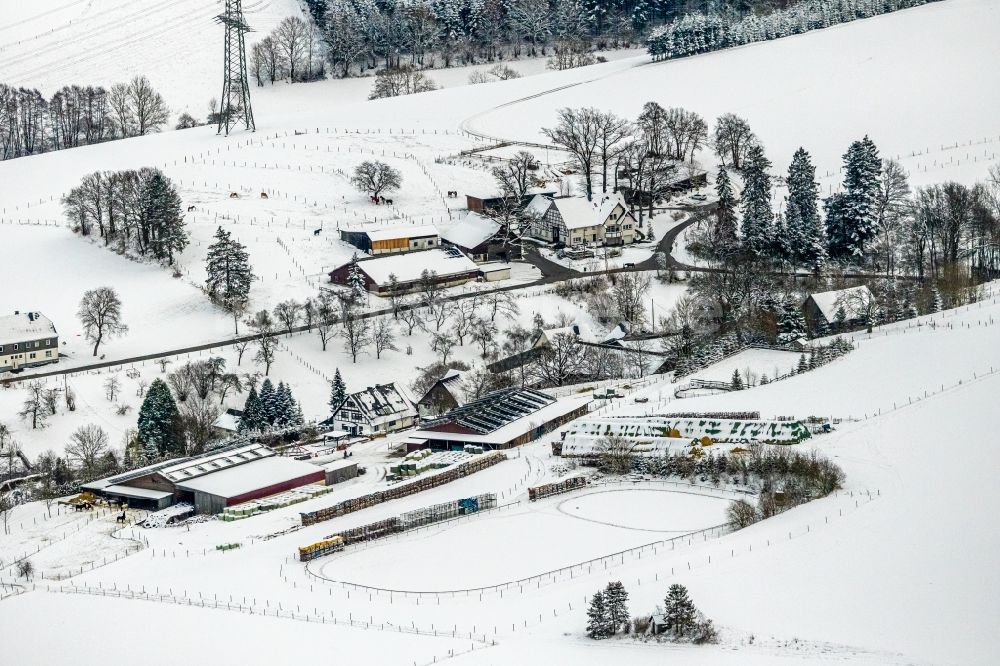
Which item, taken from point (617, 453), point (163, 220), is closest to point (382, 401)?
point (617, 453)

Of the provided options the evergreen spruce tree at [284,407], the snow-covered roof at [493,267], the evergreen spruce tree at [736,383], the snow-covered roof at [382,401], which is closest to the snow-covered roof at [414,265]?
the snow-covered roof at [493,267]

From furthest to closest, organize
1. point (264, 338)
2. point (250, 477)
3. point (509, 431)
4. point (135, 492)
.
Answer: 1. point (264, 338)
2. point (509, 431)
3. point (250, 477)
4. point (135, 492)

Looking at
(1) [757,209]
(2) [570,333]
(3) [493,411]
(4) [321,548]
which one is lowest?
(4) [321,548]

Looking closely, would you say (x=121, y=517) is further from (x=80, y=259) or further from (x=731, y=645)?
(x=80, y=259)

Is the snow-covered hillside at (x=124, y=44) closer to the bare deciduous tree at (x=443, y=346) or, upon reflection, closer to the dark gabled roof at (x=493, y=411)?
the bare deciduous tree at (x=443, y=346)

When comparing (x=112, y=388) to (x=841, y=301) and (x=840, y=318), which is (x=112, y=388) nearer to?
(x=840, y=318)

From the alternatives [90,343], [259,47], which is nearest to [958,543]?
[90,343]

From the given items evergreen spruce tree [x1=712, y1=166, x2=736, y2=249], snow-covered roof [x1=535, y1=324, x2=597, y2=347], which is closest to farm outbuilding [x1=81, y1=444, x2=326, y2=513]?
snow-covered roof [x1=535, y1=324, x2=597, y2=347]
